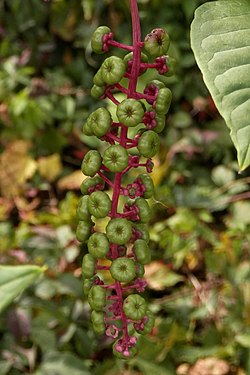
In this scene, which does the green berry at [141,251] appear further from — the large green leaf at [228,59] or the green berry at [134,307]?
the large green leaf at [228,59]

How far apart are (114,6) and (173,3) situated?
304mm

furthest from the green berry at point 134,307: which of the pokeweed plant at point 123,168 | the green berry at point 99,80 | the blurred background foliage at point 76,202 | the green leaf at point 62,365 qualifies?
the green leaf at point 62,365

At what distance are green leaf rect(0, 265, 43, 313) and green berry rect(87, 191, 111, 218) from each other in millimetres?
322

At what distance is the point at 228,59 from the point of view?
1.95 feet

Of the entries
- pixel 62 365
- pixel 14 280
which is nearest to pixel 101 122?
pixel 14 280

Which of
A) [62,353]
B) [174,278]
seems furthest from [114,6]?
[62,353]

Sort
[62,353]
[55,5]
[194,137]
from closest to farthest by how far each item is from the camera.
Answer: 1. [62,353]
2. [194,137]
3. [55,5]

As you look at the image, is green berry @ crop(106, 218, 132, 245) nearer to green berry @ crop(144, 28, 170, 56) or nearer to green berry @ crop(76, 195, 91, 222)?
green berry @ crop(76, 195, 91, 222)

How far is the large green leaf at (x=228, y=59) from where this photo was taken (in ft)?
1.79

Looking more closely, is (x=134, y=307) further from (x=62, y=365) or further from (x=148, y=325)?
(x=62, y=365)

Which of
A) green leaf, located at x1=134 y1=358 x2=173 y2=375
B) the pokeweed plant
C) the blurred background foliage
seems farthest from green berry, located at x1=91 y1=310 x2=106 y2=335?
green leaf, located at x1=134 y1=358 x2=173 y2=375

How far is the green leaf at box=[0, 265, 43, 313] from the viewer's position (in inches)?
37.9

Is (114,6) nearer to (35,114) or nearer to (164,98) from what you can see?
(35,114)

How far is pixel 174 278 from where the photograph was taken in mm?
2117
